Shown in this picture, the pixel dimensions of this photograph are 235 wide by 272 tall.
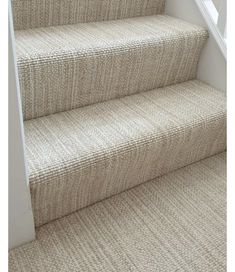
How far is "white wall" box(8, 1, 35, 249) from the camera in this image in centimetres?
68

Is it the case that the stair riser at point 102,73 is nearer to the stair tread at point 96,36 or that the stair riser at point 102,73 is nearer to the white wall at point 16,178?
the stair tread at point 96,36

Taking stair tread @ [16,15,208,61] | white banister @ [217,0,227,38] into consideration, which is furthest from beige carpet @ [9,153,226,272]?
white banister @ [217,0,227,38]

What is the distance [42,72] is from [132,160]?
14.9 inches

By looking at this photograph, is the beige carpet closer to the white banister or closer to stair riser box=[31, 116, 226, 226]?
stair riser box=[31, 116, 226, 226]

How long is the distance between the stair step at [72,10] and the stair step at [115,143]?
36 cm

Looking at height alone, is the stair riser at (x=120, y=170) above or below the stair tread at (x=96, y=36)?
below

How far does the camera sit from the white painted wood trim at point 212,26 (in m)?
1.26

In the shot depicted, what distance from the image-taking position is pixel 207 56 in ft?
4.36

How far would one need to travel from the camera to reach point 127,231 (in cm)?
95

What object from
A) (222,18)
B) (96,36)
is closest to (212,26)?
(222,18)

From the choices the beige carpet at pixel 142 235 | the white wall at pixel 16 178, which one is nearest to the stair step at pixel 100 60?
the white wall at pixel 16 178

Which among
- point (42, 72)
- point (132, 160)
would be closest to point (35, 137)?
point (42, 72)
